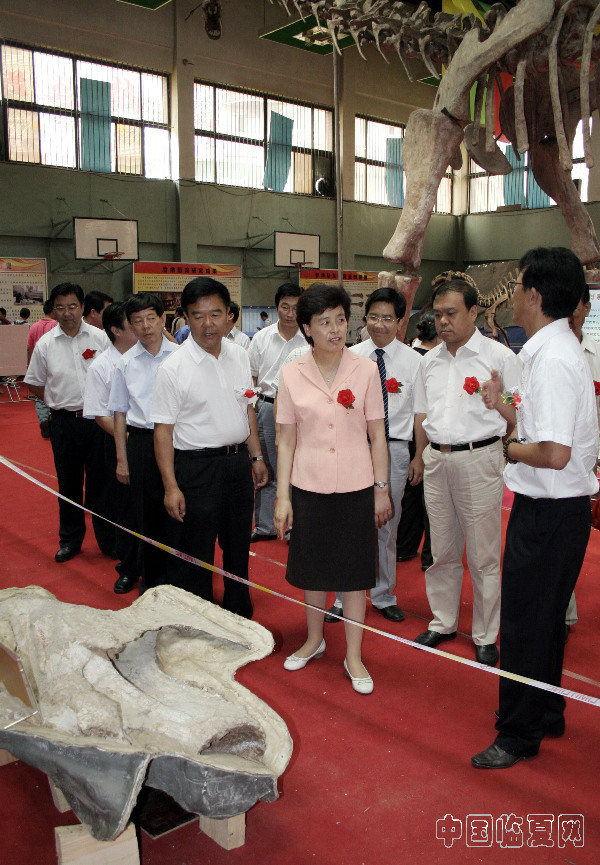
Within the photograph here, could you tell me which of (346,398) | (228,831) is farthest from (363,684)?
(346,398)

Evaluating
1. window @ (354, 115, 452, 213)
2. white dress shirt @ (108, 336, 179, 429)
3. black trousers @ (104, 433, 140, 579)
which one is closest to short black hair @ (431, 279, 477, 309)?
white dress shirt @ (108, 336, 179, 429)

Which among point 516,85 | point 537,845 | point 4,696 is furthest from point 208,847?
point 516,85

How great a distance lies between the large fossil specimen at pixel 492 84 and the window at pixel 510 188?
13.6 m

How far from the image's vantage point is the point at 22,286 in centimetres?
1446

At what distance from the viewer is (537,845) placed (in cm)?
217

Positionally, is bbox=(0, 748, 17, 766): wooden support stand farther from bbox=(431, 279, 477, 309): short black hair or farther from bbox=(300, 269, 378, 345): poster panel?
bbox=(300, 269, 378, 345): poster panel

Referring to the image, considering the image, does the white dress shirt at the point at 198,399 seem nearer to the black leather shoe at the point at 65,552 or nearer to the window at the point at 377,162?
the black leather shoe at the point at 65,552

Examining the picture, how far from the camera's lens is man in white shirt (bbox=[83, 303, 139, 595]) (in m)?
4.38

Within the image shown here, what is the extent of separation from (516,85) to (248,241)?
503 inches

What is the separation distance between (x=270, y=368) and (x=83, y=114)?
11.8 meters

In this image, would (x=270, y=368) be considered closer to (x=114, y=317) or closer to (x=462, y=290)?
(x=114, y=317)

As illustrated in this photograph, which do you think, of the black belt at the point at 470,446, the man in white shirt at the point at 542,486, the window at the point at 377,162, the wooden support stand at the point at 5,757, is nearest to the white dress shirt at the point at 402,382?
the black belt at the point at 470,446

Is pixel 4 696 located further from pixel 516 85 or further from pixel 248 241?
pixel 248 241

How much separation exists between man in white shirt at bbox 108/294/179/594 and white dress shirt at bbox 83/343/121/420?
31 cm
